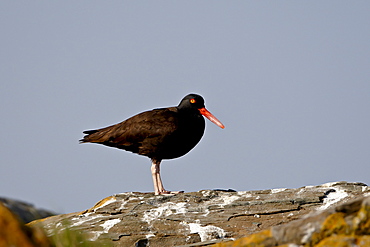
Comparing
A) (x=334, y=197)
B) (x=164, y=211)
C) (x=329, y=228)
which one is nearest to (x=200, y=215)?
(x=164, y=211)

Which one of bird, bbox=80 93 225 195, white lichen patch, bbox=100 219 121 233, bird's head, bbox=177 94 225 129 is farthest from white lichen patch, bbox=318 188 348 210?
bird's head, bbox=177 94 225 129

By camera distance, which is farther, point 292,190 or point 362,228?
point 292,190

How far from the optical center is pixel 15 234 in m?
2.62

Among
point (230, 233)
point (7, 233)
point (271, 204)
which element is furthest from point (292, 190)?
point (7, 233)

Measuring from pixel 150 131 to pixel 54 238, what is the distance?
6969 millimetres

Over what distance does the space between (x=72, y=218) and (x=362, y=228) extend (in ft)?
19.4

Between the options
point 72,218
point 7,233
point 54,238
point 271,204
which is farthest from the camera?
point 72,218

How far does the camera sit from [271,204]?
764 cm

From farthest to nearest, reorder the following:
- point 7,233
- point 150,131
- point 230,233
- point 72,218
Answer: point 150,131 < point 72,218 < point 230,233 < point 7,233

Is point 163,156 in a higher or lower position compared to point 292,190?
higher

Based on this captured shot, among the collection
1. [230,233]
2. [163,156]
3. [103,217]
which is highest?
[163,156]

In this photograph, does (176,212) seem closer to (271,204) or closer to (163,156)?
(271,204)

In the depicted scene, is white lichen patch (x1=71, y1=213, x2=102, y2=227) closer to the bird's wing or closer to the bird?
the bird

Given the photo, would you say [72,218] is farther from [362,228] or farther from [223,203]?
[362,228]
